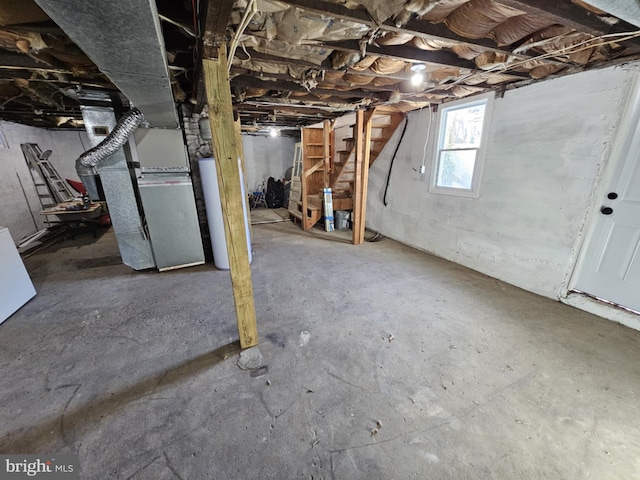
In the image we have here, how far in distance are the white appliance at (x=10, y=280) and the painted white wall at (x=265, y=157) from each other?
5.68 meters

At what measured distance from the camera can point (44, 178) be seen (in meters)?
5.29

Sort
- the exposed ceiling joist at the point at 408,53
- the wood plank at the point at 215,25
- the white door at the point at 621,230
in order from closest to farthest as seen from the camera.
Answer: the wood plank at the point at 215,25 → the exposed ceiling joist at the point at 408,53 → the white door at the point at 621,230

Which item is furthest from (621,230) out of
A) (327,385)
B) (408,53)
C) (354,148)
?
(354,148)

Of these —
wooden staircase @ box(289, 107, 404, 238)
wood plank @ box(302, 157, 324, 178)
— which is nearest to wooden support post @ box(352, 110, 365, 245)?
wooden staircase @ box(289, 107, 404, 238)

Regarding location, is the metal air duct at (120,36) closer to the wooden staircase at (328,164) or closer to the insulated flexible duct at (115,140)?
the insulated flexible duct at (115,140)

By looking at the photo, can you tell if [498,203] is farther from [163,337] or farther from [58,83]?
[58,83]

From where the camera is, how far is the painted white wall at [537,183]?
6.87 ft

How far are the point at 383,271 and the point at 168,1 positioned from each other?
3.00 metres

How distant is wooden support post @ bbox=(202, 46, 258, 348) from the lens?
4.60 feet

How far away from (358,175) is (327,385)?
3071 millimetres

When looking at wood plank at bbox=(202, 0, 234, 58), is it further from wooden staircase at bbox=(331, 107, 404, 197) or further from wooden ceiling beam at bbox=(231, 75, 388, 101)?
wooden staircase at bbox=(331, 107, 404, 197)

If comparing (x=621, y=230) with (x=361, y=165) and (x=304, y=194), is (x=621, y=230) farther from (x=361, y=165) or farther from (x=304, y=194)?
(x=304, y=194)

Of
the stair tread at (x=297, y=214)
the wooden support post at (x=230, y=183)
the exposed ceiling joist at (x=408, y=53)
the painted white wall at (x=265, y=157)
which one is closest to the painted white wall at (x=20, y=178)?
the painted white wall at (x=265, y=157)

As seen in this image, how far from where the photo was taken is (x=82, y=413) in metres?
1.42
